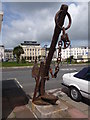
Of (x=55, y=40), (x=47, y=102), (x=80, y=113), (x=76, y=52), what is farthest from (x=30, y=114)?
(x=76, y=52)

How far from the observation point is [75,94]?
4.80 metres

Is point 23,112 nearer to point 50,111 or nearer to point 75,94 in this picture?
point 50,111

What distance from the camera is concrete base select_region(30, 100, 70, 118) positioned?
339cm

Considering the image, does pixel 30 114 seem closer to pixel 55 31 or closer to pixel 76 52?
pixel 55 31

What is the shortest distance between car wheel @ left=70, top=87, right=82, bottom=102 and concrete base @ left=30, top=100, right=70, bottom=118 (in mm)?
1053

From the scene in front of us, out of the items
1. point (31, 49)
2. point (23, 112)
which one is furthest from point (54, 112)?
point (31, 49)

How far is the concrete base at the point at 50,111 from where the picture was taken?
3.39 m

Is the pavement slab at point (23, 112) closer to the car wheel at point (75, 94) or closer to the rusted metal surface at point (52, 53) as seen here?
the rusted metal surface at point (52, 53)

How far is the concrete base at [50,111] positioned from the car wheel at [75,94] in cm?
105

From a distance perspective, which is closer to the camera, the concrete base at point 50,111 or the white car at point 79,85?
the concrete base at point 50,111

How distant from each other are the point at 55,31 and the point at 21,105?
2768mm

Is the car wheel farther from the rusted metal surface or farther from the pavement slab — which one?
the pavement slab

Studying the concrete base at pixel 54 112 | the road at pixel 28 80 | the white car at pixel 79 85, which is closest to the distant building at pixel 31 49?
the road at pixel 28 80

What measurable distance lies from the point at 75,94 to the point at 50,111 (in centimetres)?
167
